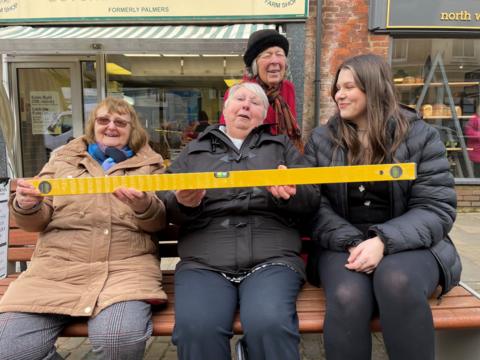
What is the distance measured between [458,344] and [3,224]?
9.05 feet

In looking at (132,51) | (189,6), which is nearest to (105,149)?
(132,51)

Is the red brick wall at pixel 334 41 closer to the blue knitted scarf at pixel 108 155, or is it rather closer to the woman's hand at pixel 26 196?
the blue knitted scarf at pixel 108 155

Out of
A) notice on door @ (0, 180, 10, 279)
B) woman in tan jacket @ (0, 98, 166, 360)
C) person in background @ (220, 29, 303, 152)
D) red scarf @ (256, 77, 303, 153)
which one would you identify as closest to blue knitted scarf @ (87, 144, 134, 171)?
woman in tan jacket @ (0, 98, 166, 360)

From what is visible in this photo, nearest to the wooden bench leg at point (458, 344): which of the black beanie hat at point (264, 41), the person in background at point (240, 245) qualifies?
the person in background at point (240, 245)

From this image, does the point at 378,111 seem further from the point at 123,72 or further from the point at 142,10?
the point at 123,72

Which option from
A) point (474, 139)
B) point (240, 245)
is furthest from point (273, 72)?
point (474, 139)

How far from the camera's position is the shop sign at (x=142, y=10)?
592 centimetres

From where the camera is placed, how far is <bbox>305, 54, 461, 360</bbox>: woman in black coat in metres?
1.74

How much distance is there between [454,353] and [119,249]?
72.7 inches

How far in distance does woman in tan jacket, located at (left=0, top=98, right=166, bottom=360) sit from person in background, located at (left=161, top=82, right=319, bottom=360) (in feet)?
0.57

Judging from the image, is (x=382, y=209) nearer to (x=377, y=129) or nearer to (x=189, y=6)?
(x=377, y=129)

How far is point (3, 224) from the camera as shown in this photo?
2.67m

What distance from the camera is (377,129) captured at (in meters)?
2.08

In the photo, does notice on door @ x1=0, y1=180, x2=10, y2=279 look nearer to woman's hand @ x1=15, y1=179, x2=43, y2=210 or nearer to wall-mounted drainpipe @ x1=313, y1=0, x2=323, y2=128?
woman's hand @ x1=15, y1=179, x2=43, y2=210
